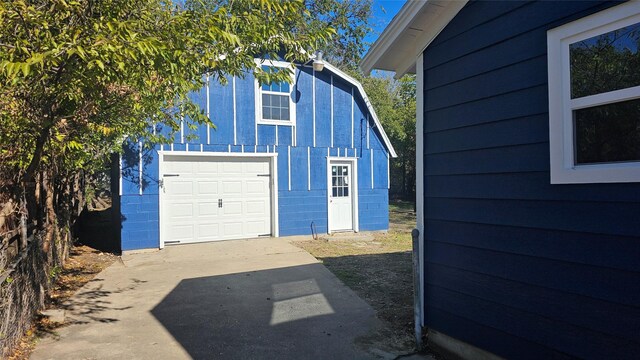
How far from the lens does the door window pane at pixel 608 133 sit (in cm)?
245

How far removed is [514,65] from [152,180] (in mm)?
8251

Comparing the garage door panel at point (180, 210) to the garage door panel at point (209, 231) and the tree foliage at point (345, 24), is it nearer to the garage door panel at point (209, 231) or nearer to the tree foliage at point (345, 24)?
the garage door panel at point (209, 231)

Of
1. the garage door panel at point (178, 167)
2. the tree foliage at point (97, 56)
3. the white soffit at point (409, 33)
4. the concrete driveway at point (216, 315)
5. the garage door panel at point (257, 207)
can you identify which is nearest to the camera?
the tree foliage at point (97, 56)

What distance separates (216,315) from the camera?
16.4 ft

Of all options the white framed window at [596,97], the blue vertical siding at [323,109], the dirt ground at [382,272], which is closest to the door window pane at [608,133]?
the white framed window at [596,97]

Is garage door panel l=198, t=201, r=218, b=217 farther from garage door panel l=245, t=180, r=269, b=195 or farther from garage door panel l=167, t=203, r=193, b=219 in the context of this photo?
garage door panel l=245, t=180, r=269, b=195

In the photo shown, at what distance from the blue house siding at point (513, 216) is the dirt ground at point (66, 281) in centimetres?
408

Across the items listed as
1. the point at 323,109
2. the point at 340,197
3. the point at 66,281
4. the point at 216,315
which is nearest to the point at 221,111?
the point at 323,109

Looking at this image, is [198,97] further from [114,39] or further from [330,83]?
[114,39]

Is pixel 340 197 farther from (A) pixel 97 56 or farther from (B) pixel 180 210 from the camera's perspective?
(A) pixel 97 56

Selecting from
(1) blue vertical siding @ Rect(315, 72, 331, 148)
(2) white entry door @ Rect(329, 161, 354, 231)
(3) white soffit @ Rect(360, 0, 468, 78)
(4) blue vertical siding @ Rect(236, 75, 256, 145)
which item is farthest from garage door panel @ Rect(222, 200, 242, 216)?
(3) white soffit @ Rect(360, 0, 468, 78)

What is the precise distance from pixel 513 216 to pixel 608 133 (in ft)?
2.84

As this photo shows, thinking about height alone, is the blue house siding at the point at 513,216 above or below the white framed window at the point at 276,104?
below

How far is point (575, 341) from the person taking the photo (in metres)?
2.66
